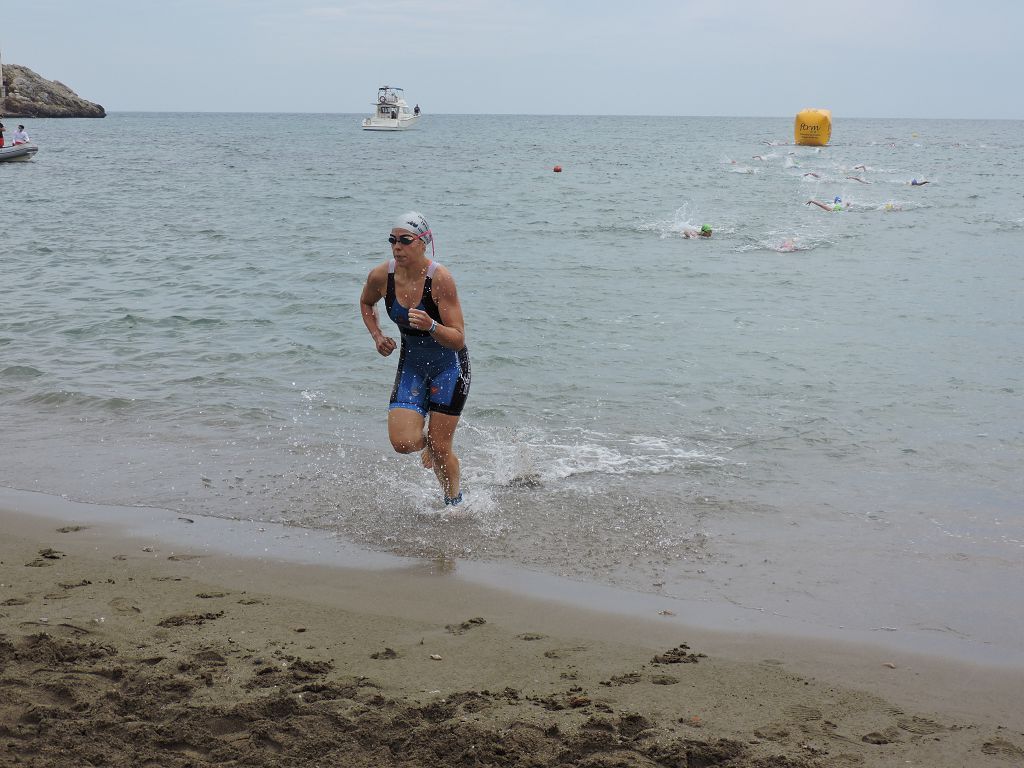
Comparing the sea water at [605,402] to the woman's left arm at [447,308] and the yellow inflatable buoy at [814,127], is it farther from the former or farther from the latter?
the yellow inflatable buoy at [814,127]

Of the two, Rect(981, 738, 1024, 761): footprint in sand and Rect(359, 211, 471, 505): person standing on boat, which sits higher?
Rect(359, 211, 471, 505): person standing on boat

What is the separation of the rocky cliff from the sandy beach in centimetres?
10712

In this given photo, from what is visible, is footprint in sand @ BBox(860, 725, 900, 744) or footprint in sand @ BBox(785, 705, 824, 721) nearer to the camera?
footprint in sand @ BBox(860, 725, 900, 744)

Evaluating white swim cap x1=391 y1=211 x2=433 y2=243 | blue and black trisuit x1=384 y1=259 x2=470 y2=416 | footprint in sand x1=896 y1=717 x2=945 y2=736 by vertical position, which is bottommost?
footprint in sand x1=896 y1=717 x2=945 y2=736

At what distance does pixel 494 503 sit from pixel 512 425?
74.2 inches

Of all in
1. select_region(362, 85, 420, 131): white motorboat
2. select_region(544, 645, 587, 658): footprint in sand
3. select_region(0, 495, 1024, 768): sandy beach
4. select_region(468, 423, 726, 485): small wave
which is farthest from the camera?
select_region(362, 85, 420, 131): white motorboat

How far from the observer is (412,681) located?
3.73 meters

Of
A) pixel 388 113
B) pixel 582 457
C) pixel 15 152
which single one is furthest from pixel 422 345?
pixel 388 113

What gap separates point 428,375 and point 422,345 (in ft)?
0.64

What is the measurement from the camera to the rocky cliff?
335 ft

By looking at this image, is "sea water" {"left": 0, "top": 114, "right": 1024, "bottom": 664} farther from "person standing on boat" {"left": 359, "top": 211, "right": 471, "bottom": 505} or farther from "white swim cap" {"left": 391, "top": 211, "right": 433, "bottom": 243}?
"white swim cap" {"left": 391, "top": 211, "right": 433, "bottom": 243}

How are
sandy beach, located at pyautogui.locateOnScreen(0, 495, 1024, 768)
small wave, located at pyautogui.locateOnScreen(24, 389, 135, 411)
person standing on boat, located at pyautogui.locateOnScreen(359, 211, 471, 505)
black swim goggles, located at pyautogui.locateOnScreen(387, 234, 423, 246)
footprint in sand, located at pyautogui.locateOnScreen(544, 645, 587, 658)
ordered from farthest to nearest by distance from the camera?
1. small wave, located at pyautogui.locateOnScreen(24, 389, 135, 411)
2. person standing on boat, located at pyautogui.locateOnScreen(359, 211, 471, 505)
3. black swim goggles, located at pyautogui.locateOnScreen(387, 234, 423, 246)
4. footprint in sand, located at pyautogui.locateOnScreen(544, 645, 587, 658)
5. sandy beach, located at pyautogui.locateOnScreen(0, 495, 1024, 768)

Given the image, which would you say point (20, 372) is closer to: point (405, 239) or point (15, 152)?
point (405, 239)

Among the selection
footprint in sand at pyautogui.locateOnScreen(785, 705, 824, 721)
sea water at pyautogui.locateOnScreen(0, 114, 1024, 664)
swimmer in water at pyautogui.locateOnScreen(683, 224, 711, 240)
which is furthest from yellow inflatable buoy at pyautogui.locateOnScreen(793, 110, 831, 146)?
footprint in sand at pyautogui.locateOnScreen(785, 705, 824, 721)
